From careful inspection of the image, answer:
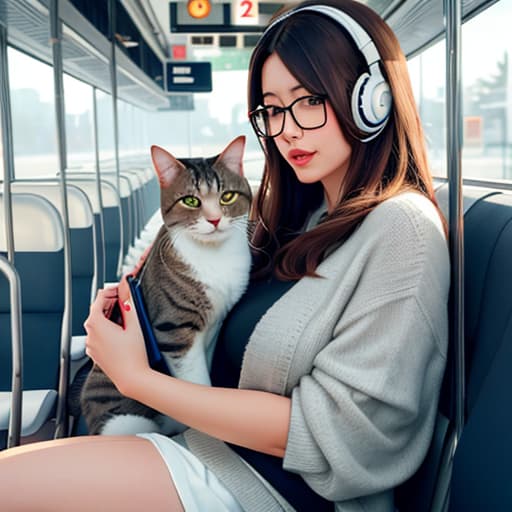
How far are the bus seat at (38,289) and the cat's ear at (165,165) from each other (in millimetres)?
997

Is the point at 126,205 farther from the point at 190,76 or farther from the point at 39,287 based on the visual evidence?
the point at 39,287

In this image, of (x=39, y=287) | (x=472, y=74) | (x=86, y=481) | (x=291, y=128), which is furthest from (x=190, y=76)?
(x=86, y=481)

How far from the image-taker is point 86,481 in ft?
3.06

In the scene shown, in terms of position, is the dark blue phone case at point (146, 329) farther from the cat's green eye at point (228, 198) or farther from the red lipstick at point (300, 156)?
the red lipstick at point (300, 156)

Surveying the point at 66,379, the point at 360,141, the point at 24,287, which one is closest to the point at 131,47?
the point at 24,287

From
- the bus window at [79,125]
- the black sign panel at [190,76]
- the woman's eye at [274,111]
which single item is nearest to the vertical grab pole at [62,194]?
the woman's eye at [274,111]

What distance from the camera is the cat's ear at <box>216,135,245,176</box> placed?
131 cm

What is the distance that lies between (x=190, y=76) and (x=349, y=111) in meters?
2.98

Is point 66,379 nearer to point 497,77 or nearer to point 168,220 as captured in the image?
point 168,220

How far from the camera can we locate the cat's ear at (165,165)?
3.98 ft

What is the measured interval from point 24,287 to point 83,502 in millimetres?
1331

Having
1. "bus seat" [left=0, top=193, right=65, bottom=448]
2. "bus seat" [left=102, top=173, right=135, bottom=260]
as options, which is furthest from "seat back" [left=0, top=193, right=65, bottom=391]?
"bus seat" [left=102, top=173, right=135, bottom=260]

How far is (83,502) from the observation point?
3.04 feet

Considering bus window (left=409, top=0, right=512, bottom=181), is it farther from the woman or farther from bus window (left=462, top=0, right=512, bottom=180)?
the woman
